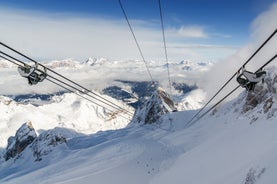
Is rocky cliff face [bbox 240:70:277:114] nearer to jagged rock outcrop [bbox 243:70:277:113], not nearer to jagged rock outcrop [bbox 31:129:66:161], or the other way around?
jagged rock outcrop [bbox 243:70:277:113]

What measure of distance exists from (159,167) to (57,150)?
398ft

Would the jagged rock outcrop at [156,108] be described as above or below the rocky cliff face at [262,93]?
above

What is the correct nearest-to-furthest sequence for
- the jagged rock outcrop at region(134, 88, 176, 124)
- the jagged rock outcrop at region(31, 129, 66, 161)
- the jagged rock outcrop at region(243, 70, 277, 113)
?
the jagged rock outcrop at region(243, 70, 277, 113) < the jagged rock outcrop at region(31, 129, 66, 161) < the jagged rock outcrop at region(134, 88, 176, 124)

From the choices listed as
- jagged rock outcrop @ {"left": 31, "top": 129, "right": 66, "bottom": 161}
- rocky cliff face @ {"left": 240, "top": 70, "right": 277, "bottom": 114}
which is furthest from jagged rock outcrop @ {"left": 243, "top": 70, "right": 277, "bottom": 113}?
jagged rock outcrop @ {"left": 31, "top": 129, "right": 66, "bottom": 161}

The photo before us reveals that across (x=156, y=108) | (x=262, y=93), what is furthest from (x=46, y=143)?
(x=262, y=93)

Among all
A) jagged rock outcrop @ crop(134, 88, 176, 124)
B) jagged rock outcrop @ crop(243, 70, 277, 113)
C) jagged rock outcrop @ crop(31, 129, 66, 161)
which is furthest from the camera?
jagged rock outcrop @ crop(134, 88, 176, 124)

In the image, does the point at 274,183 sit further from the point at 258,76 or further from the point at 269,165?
the point at 258,76

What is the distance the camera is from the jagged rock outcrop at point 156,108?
168125mm

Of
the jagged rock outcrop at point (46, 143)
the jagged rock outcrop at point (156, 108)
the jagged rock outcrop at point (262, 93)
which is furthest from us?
the jagged rock outcrop at point (156, 108)

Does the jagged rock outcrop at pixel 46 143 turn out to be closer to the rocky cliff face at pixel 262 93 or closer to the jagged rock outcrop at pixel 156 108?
the jagged rock outcrop at pixel 156 108

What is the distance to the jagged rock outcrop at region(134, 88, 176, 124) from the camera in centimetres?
16812

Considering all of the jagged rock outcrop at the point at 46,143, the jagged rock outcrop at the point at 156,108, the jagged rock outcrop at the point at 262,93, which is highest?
the jagged rock outcrop at the point at 156,108

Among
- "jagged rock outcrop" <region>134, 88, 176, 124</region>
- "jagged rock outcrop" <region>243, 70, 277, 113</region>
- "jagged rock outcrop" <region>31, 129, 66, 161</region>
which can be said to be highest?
"jagged rock outcrop" <region>134, 88, 176, 124</region>

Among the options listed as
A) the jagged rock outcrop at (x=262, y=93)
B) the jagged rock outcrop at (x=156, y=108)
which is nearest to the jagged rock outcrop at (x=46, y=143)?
the jagged rock outcrop at (x=156, y=108)
